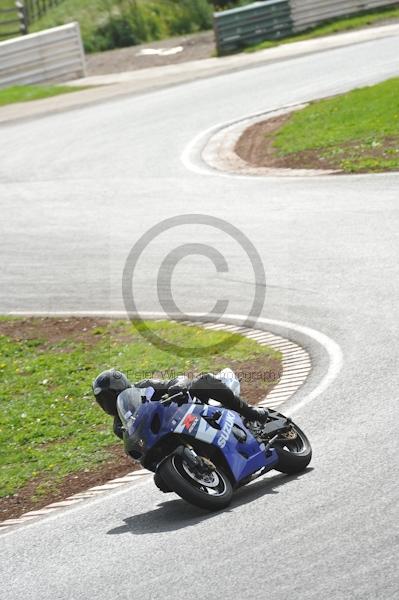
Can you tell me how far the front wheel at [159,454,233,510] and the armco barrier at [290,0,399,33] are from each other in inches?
1125

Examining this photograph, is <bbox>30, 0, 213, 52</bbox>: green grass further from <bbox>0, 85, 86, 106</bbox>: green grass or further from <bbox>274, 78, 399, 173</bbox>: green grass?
<bbox>274, 78, 399, 173</bbox>: green grass

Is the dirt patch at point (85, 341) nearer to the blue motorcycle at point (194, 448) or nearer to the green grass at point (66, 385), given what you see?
the green grass at point (66, 385)

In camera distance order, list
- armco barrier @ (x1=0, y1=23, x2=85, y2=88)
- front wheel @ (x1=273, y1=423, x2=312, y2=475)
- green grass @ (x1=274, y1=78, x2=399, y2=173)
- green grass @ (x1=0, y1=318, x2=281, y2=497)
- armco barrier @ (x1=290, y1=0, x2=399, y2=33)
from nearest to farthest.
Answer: front wheel @ (x1=273, y1=423, x2=312, y2=475)
green grass @ (x1=0, y1=318, x2=281, y2=497)
green grass @ (x1=274, y1=78, x2=399, y2=173)
armco barrier @ (x1=0, y1=23, x2=85, y2=88)
armco barrier @ (x1=290, y1=0, x2=399, y2=33)

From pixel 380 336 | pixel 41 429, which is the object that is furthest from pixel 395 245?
pixel 41 429

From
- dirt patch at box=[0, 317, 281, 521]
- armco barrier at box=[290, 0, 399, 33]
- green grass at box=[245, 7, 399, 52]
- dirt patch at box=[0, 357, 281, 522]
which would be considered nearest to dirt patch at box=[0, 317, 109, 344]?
dirt patch at box=[0, 317, 281, 521]

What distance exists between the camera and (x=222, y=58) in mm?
33656

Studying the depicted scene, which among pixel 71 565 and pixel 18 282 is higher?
pixel 71 565

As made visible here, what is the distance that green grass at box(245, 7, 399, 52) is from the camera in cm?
3409

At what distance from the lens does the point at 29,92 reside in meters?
32.5

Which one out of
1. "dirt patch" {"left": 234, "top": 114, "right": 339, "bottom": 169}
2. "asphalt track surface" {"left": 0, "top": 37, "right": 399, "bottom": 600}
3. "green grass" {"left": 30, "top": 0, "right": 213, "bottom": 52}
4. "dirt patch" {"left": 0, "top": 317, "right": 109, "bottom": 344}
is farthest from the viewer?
"green grass" {"left": 30, "top": 0, "right": 213, "bottom": 52}

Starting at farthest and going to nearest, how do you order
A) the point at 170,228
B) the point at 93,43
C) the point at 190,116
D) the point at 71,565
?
1. the point at 93,43
2. the point at 190,116
3. the point at 170,228
4. the point at 71,565

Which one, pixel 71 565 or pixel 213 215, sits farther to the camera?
pixel 213 215

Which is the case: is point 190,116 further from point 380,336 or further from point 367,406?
point 367,406

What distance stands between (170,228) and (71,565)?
10.8 m
